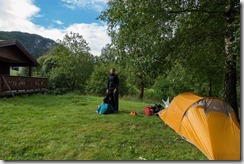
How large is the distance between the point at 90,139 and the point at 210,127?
102 inches

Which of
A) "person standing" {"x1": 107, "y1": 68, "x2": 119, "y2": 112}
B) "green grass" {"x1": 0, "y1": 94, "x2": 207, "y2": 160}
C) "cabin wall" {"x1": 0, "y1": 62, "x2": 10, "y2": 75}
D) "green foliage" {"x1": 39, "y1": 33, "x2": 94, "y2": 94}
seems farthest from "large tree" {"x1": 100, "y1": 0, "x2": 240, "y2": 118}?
→ "green foliage" {"x1": 39, "y1": 33, "x2": 94, "y2": 94}

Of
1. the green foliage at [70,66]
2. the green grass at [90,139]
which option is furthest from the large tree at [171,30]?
the green foliage at [70,66]

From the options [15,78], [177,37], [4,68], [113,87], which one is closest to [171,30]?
[177,37]

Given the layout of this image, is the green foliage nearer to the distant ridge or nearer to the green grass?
the distant ridge

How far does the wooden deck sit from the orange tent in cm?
924

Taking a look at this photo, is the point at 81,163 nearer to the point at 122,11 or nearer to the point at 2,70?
the point at 122,11

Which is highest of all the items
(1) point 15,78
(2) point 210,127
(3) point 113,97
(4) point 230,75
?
(4) point 230,75

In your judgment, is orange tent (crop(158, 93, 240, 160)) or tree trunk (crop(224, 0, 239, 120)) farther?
tree trunk (crop(224, 0, 239, 120))

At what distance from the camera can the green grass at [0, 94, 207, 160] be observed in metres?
5.12

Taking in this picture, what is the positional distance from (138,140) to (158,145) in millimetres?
490

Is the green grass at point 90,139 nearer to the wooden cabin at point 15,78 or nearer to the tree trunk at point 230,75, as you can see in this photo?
the tree trunk at point 230,75

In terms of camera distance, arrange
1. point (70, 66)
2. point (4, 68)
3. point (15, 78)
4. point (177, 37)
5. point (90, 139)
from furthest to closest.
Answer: point (70, 66) → point (4, 68) → point (15, 78) → point (177, 37) → point (90, 139)

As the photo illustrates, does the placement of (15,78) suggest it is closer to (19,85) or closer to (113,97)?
(19,85)

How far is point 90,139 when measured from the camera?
5.94 meters
